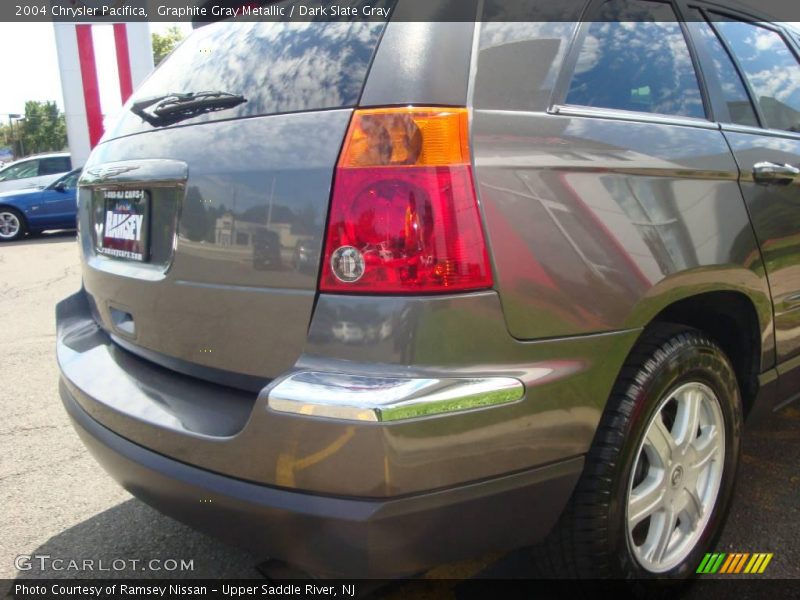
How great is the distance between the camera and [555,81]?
1688 millimetres

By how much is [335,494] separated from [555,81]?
110 centimetres

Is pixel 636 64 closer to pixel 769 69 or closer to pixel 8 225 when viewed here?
pixel 769 69

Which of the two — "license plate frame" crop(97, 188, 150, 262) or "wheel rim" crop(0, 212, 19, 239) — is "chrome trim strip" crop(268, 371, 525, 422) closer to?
"license plate frame" crop(97, 188, 150, 262)

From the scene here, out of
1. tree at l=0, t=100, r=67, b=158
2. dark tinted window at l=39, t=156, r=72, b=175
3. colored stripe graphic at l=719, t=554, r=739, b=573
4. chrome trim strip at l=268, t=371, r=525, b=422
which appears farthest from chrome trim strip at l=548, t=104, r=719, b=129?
tree at l=0, t=100, r=67, b=158

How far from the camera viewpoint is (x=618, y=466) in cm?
174

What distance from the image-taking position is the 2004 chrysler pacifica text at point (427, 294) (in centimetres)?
146

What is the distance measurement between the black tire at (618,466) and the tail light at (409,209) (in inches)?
22.3

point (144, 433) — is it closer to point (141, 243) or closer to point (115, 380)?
point (115, 380)

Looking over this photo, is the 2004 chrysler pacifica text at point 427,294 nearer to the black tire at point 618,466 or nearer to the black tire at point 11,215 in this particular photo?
the black tire at point 618,466

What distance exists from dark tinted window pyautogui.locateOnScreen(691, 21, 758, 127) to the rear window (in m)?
1.31

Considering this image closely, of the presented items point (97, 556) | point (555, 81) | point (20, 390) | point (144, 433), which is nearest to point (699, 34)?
point (555, 81)

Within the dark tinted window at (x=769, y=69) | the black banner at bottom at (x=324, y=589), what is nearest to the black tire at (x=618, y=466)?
the black banner at bottom at (x=324, y=589)

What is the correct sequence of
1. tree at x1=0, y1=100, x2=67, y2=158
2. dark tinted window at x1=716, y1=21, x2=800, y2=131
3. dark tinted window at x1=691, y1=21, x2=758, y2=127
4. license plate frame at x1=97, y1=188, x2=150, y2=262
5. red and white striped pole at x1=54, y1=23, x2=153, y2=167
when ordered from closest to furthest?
license plate frame at x1=97, y1=188, x2=150, y2=262, dark tinted window at x1=691, y1=21, x2=758, y2=127, dark tinted window at x1=716, y1=21, x2=800, y2=131, red and white striped pole at x1=54, y1=23, x2=153, y2=167, tree at x1=0, y1=100, x2=67, y2=158

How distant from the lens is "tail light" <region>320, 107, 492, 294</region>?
1.46 meters
